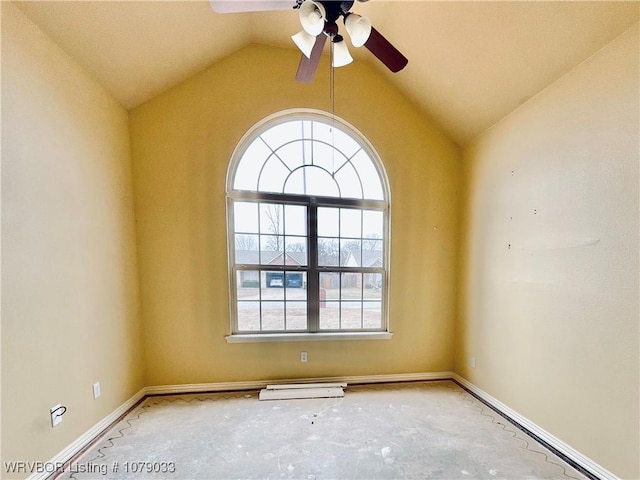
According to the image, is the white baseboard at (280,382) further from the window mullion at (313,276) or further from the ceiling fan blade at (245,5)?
the ceiling fan blade at (245,5)

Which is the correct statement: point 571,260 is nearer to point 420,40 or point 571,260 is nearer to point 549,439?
point 549,439

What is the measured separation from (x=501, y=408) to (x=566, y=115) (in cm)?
230

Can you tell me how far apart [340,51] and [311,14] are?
294 mm

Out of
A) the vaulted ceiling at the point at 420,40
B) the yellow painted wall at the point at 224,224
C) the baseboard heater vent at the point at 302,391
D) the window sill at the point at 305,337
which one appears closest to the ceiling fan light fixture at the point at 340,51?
the vaulted ceiling at the point at 420,40

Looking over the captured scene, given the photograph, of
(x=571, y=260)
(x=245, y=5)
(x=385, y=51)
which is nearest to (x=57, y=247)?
(x=245, y=5)

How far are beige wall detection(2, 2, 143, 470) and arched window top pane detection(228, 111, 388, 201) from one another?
1.04 meters

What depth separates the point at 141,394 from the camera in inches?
87.2

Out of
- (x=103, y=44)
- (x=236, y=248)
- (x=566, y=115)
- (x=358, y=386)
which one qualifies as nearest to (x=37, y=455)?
(x=236, y=248)

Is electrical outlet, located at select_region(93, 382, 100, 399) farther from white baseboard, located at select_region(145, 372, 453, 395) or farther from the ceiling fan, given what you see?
the ceiling fan

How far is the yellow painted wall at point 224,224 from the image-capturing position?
87.7 inches

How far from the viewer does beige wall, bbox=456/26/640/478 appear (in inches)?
51.3

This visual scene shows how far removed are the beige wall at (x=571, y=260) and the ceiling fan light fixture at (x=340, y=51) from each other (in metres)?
1.48

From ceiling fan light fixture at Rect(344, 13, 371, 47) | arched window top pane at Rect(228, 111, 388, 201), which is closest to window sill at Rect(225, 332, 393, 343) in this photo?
arched window top pane at Rect(228, 111, 388, 201)

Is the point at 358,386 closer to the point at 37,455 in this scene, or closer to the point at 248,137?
the point at 37,455
